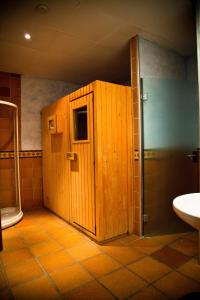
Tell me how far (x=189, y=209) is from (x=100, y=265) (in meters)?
1.25

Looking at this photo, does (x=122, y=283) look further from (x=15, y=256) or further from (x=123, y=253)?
(x=15, y=256)

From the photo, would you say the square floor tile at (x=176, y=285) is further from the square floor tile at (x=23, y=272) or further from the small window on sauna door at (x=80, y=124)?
the small window on sauna door at (x=80, y=124)

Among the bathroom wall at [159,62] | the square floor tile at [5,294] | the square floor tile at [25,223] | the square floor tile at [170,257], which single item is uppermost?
the bathroom wall at [159,62]

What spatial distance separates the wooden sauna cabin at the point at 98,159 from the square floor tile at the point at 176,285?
899mm

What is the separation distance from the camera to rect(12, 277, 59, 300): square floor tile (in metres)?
1.58

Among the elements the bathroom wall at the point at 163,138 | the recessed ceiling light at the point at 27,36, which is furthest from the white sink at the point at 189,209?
the recessed ceiling light at the point at 27,36

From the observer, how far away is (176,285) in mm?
1693

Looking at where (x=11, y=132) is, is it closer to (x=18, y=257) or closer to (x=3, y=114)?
(x=3, y=114)

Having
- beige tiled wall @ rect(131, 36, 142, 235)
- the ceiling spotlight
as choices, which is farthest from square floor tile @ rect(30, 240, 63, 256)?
the ceiling spotlight

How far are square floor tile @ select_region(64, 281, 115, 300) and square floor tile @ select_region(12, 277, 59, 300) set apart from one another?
0.43 feet

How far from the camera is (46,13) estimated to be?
210 cm

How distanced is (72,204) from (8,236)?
3.15ft

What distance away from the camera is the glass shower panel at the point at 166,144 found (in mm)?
2623

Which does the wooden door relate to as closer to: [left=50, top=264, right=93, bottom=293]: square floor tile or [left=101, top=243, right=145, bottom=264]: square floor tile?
[left=101, top=243, right=145, bottom=264]: square floor tile
